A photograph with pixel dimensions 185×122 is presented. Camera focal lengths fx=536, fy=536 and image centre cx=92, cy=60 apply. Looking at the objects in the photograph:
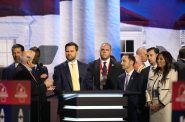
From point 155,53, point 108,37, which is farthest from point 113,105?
point 108,37

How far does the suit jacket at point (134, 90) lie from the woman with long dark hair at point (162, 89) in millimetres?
232

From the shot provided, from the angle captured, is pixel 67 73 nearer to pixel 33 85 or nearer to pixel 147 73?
pixel 33 85

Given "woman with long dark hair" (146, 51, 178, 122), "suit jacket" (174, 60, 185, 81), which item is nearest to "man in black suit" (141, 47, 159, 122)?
"woman with long dark hair" (146, 51, 178, 122)

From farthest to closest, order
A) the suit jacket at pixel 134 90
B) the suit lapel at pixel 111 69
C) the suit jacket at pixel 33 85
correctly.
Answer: the suit lapel at pixel 111 69 < the suit jacket at pixel 134 90 < the suit jacket at pixel 33 85

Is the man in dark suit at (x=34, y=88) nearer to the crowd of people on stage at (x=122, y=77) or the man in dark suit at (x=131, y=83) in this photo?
the crowd of people on stage at (x=122, y=77)

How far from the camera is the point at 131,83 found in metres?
7.36

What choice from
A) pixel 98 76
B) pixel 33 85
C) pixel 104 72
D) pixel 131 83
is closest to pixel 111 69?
pixel 104 72

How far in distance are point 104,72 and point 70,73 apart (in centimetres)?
50

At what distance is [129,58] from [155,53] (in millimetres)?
439

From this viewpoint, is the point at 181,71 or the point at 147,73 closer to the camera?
the point at 181,71

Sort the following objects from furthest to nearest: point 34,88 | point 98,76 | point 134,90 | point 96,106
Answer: point 98,76, point 134,90, point 34,88, point 96,106

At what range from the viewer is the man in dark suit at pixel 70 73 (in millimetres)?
7422

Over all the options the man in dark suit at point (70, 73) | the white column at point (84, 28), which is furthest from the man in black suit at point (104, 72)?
the white column at point (84, 28)

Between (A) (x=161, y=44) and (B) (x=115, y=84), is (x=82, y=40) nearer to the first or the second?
(A) (x=161, y=44)
